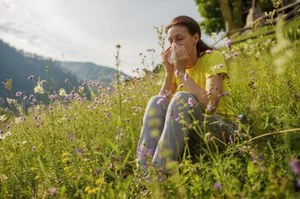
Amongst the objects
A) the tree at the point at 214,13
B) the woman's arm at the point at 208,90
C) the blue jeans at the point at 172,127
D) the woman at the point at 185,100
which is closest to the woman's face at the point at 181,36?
the woman at the point at 185,100

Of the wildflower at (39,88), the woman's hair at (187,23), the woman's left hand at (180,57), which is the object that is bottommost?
the wildflower at (39,88)

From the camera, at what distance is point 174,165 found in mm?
2164

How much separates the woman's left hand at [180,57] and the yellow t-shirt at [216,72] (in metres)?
0.19

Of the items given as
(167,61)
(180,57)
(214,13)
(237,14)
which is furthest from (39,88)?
(214,13)

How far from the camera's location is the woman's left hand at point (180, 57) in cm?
317

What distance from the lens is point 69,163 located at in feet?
10.7

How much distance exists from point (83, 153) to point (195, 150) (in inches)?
32.1

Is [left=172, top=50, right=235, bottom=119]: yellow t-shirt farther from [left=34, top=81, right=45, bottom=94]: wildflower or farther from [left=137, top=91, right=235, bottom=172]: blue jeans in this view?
[left=34, top=81, right=45, bottom=94]: wildflower

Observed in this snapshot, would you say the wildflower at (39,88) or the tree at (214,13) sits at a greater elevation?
the tree at (214,13)

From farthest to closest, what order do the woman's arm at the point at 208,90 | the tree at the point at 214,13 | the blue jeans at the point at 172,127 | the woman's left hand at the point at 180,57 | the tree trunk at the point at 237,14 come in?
the tree at the point at 214,13 < the tree trunk at the point at 237,14 < the woman's left hand at the point at 180,57 < the woman's arm at the point at 208,90 < the blue jeans at the point at 172,127

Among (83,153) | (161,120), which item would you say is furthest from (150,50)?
(83,153)

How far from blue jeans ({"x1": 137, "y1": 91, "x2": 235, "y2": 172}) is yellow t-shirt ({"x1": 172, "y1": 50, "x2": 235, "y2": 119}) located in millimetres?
209

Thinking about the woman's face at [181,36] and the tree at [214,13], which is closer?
the woman's face at [181,36]

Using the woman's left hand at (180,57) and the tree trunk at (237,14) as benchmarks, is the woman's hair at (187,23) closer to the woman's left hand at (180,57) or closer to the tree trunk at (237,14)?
the woman's left hand at (180,57)
